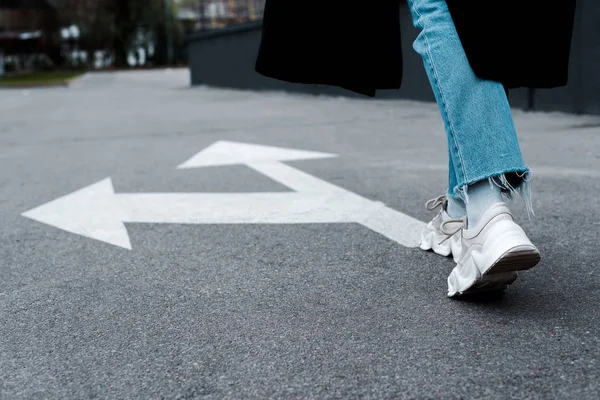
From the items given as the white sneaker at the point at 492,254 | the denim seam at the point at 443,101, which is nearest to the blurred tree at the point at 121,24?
the denim seam at the point at 443,101

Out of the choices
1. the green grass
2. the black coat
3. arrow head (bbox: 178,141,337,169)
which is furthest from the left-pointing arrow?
the green grass

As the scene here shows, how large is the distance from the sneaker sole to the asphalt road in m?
0.05

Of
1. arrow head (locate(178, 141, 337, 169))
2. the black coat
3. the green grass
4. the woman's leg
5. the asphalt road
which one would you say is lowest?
the green grass

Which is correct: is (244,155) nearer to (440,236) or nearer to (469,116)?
(440,236)

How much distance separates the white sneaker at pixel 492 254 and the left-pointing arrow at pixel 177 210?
3.56 ft

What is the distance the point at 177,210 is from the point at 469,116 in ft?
5.69

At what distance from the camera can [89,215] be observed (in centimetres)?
328

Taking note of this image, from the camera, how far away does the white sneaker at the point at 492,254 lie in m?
1.77

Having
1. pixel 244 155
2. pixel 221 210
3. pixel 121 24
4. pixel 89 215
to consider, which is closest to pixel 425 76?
pixel 244 155

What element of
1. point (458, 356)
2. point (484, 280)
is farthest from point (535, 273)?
point (458, 356)

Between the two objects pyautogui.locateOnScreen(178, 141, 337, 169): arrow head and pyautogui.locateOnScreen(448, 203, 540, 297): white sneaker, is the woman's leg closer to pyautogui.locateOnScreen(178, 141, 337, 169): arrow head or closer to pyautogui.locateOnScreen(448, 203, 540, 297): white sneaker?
pyautogui.locateOnScreen(448, 203, 540, 297): white sneaker

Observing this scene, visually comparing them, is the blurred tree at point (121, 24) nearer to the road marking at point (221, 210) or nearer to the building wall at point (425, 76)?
the building wall at point (425, 76)

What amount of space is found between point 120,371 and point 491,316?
87cm

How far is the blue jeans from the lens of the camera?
1891 mm
